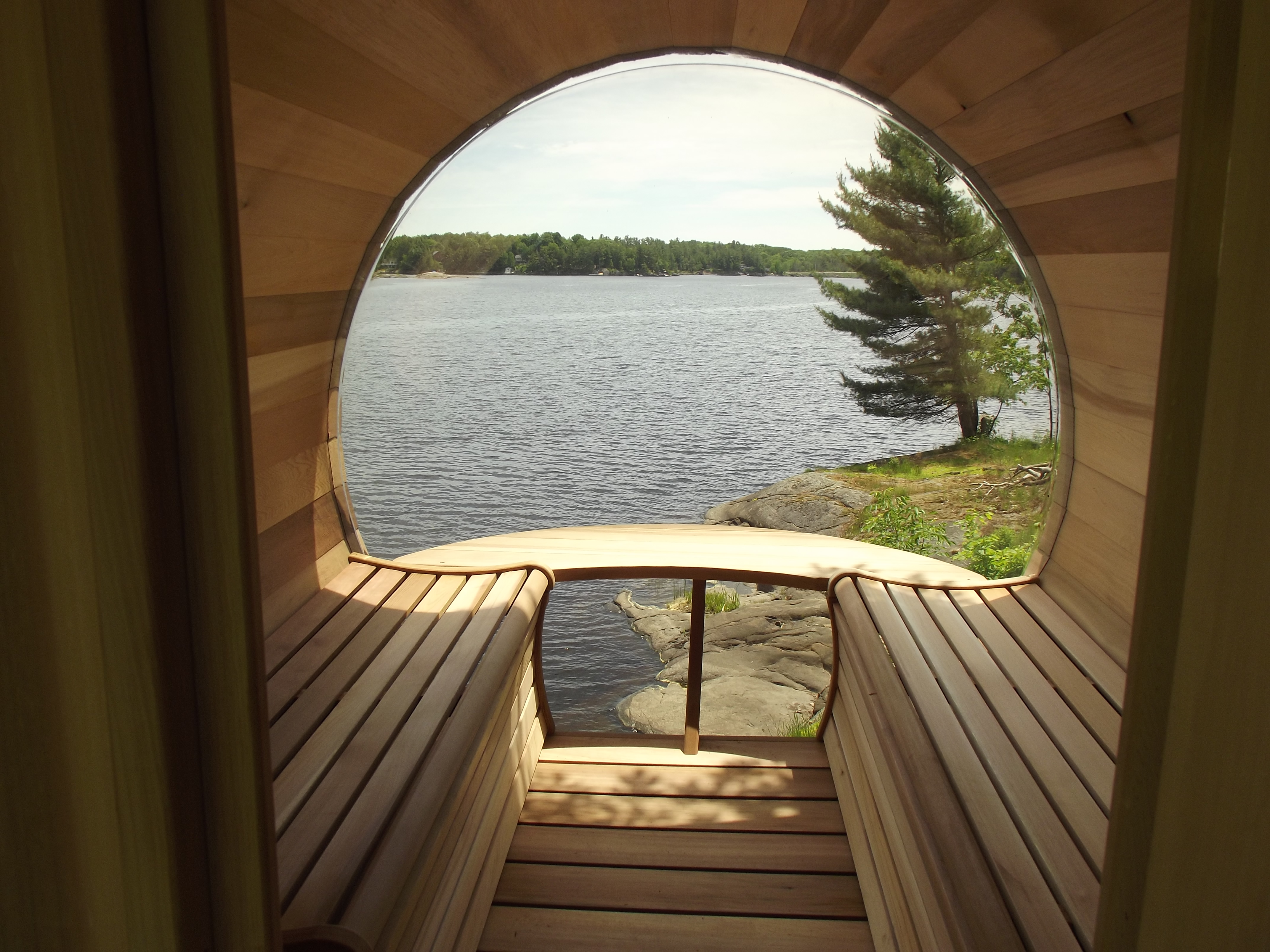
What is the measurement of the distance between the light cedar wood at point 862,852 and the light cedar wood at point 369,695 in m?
1.12

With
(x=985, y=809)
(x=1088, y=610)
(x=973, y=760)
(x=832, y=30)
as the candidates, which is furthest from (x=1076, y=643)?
(x=832, y=30)

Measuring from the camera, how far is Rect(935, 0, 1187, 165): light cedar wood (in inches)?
57.5

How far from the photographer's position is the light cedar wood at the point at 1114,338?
1.98 metres

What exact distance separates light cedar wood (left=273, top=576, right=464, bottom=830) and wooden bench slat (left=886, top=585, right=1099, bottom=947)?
45.8 inches

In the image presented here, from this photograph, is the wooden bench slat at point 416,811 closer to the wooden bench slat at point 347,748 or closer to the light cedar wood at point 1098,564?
the wooden bench slat at point 347,748

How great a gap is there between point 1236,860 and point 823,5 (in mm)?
1760

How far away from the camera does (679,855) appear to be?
227 cm

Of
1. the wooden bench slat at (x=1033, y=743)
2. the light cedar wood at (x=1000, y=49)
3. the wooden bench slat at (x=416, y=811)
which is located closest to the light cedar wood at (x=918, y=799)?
the wooden bench slat at (x=1033, y=743)

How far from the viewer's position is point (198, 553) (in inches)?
30.5

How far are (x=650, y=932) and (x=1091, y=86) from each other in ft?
6.73

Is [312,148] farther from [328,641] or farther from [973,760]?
[973,760]

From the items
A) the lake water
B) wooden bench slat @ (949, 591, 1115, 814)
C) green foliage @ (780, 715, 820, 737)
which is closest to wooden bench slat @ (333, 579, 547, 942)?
wooden bench slat @ (949, 591, 1115, 814)

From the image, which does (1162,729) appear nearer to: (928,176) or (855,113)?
(928,176)

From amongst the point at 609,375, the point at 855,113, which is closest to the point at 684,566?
the point at 609,375
